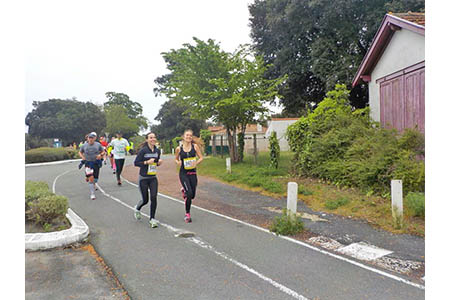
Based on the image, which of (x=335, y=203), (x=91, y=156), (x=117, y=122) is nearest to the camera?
(x=335, y=203)

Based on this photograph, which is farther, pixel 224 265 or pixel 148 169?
pixel 148 169

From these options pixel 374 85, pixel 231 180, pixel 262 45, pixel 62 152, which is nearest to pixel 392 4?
pixel 374 85

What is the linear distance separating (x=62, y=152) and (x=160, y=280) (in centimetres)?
3025

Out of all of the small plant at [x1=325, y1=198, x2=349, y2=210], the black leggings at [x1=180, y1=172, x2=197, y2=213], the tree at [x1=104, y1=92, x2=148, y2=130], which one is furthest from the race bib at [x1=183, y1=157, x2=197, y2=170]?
the tree at [x1=104, y1=92, x2=148, y2=130]

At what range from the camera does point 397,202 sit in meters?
6.35

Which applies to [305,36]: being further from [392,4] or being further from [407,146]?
[407,146]

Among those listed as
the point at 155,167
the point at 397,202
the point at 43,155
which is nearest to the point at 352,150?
the point at 397,202

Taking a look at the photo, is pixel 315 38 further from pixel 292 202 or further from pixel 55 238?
pixel 55 238

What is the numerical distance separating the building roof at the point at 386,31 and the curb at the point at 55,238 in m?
11.0

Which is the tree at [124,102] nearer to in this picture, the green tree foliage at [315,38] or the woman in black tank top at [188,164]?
the green tree foliage at [315,38]

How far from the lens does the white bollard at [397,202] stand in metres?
6.19

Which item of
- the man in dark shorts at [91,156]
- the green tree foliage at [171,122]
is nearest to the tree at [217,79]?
the man in dark shorts at [91,156]

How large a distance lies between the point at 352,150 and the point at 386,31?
5312 millimetres

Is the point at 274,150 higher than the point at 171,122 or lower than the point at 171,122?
lower
